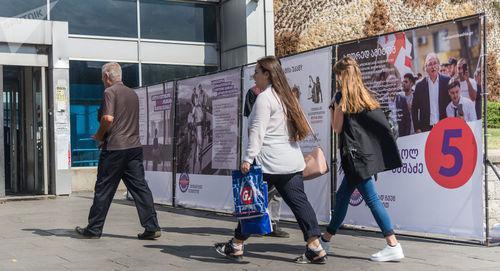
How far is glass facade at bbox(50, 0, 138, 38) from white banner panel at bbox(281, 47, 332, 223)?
8.79 metres

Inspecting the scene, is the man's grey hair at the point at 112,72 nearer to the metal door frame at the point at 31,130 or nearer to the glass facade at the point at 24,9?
the metal door frame at the point at 31,130

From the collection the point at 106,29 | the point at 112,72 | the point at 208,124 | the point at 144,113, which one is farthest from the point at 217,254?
the point at 106,29

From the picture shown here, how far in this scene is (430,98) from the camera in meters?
6.77

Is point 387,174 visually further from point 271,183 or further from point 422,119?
point 271,183

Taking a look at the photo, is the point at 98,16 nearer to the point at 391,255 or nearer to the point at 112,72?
the point at 112,72

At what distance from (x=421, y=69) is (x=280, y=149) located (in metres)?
2.12

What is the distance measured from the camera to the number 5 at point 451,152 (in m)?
6.55

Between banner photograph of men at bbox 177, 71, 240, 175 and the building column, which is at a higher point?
the building column

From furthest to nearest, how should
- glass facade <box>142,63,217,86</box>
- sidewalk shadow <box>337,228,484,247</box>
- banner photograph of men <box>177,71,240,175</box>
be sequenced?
glass facade <box>142,63,217,86</box> → banner photograph of men <box>177,71,240,175</box> → sidewalk shadow <box>337,228,484,247</box>

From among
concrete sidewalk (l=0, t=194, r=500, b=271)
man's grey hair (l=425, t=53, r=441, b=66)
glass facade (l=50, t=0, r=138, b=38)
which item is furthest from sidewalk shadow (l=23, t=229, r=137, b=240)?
glass facade (l=50, t=0, r=138, b=38)

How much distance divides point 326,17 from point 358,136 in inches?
725

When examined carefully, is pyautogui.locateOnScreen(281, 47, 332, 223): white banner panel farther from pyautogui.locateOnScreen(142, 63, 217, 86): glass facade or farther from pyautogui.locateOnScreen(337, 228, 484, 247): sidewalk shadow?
pyautogui.locateOnScreen(142, 63, 217, 86): glass facade

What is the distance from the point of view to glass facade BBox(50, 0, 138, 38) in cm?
1541

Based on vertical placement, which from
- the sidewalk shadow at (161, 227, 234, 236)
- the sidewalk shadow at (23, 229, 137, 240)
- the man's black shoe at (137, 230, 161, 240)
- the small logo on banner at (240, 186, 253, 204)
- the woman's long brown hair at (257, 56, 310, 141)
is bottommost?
the sidewalk shadow at (161, 227, 234, 236)
